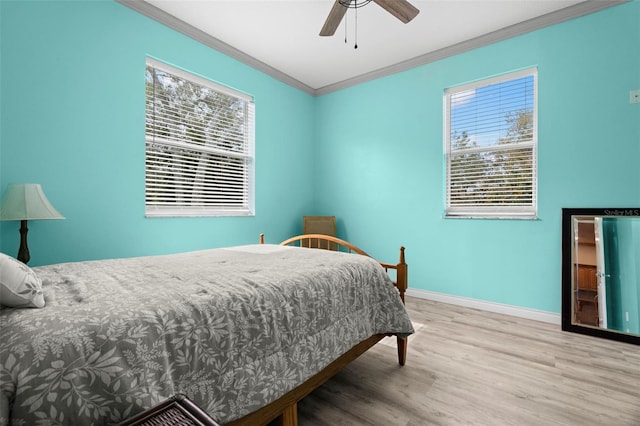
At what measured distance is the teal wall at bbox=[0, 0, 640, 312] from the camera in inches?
84.5

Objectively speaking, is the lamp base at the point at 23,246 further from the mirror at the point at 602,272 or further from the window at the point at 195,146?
the mirror at the point at 602,272

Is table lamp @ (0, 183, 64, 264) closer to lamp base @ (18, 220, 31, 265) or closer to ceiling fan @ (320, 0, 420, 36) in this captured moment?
lamp base @ (18, 220, 31, 265)

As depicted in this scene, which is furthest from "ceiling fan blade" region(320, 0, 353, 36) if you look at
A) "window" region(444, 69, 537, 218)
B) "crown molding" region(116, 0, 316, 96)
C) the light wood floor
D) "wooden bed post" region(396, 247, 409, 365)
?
the light wood floor

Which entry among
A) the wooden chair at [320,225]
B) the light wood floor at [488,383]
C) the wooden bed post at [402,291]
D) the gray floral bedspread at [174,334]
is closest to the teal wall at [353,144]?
the wooden chair at [320,225]

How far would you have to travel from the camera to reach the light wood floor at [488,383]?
1.53 meters

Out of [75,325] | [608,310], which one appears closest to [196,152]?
[75,325]

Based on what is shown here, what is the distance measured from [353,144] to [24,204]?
3.34 m

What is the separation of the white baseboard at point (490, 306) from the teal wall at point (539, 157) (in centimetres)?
6

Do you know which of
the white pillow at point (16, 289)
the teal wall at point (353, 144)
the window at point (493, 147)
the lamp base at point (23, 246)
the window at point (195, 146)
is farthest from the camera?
the window at point (493, 147)

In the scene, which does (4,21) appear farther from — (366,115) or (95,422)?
(366,115)

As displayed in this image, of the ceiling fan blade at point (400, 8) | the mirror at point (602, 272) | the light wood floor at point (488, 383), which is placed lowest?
the light wood floor at point (488, 383)

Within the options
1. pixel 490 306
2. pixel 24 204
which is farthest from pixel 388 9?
pixel 490 306

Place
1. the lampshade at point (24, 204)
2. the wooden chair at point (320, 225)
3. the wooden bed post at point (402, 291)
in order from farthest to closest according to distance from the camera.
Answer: the wooden chair at point (320, 225) → the wooden bed post at point (402, 291) → the lampshade at point (24, 204)

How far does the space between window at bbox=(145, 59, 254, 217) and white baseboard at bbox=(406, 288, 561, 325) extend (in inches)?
90.6
